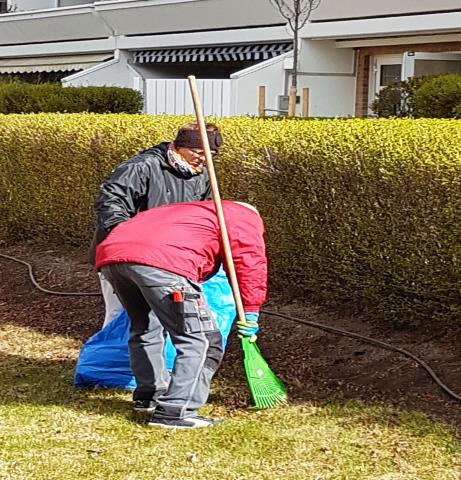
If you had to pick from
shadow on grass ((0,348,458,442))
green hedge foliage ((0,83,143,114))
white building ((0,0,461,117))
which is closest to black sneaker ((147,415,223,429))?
shadow on grass ((0,348,458,442))

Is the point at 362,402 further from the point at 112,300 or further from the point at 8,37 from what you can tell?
the point at 8,37

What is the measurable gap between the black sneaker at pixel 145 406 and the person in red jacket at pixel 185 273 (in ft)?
0.65

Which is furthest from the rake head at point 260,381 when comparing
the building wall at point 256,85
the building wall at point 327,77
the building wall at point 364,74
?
the building wall at point 364,74

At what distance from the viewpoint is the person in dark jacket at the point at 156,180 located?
5051 mm

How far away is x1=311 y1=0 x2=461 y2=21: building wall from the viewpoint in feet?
46.3

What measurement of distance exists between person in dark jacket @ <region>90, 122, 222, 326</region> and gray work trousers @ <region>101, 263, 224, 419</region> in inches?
15.8

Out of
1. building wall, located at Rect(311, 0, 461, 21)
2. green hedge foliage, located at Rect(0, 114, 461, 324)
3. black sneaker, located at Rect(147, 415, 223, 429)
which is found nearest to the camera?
black sneaker, located at Rect(147, 415, 223, 429)

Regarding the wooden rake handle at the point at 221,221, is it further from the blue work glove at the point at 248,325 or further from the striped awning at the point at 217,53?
the striped awning at the point at 217,53

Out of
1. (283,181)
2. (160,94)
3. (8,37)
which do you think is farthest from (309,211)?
(8,37)

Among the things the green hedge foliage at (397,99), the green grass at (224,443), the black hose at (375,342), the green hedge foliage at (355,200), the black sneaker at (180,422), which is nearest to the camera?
the green grass at (224,443)

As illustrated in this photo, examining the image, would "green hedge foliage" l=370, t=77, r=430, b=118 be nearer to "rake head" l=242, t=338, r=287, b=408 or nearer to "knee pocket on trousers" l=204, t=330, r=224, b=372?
"rake head" l=242, t=338, r=287, b=408

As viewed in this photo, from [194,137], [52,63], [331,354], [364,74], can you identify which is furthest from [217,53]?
[194,137]

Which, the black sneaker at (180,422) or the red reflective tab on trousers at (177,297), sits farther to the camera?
the black sneaker at (180,422)

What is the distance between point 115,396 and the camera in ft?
17.8
